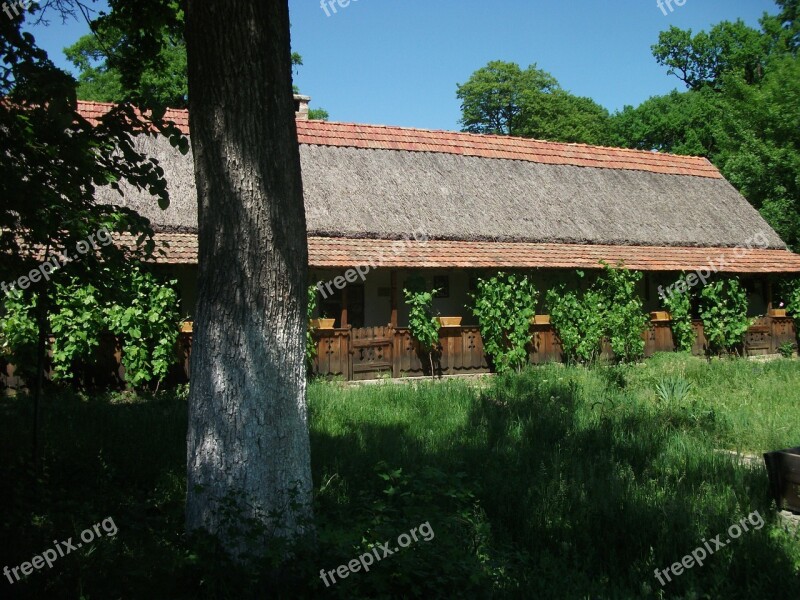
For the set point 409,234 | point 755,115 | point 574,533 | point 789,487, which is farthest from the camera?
point 755,115

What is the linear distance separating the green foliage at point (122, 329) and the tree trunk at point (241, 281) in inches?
293

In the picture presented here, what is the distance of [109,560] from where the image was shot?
4.85 m

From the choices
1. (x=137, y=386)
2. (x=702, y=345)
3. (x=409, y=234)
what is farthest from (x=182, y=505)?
(x=702, y=345)

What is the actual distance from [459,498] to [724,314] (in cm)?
1517

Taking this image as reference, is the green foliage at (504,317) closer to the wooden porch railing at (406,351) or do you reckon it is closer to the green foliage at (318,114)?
the wooden porch railing at (406,351)

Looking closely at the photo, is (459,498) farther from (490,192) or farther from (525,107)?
(525,107)

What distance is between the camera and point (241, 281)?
4887mm

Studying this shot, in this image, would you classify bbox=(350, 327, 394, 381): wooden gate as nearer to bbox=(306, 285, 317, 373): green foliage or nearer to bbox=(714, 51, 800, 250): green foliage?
bbox=(306, 285, 317, 373): green foliage

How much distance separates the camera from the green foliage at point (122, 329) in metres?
11.9

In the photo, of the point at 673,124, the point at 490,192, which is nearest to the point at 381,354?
the point at 490,192

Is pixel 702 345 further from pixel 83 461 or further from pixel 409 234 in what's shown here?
pixel 83 461

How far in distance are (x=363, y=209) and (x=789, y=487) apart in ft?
38.2

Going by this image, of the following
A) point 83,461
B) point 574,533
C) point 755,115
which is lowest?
point 574,533

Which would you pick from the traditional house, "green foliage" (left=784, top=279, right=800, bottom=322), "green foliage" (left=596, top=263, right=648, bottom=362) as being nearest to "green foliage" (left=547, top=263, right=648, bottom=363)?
"green foliage" (left=596, top=263, right=648, bottom=362)
